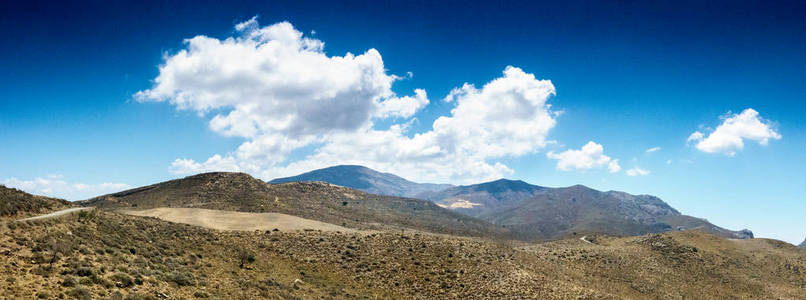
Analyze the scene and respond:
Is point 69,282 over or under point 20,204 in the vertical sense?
under

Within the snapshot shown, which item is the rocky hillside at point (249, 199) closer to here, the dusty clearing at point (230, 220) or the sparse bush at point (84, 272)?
the dusty clearing at point (230, 220)

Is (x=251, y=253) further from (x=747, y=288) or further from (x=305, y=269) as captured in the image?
(x=747, y=288)

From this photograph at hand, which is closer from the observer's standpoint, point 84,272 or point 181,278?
point 84,272

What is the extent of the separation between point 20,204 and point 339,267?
87.7 ft

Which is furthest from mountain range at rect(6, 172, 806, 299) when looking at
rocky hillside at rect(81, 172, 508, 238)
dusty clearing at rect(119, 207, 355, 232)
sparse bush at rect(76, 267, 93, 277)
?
rocky hillside at rect(81, 172, 508, 238)

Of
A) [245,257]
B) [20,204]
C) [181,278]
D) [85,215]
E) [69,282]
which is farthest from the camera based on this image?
[245,257]

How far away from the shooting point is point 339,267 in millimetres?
41250

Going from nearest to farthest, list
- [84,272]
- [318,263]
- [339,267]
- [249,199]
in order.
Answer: [84,272], [339,267], [318,263], [249,199]

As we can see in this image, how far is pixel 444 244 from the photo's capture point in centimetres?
5038

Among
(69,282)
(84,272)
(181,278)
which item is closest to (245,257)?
(181,278)

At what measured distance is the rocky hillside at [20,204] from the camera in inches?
1105

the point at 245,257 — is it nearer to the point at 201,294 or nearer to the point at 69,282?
the point at 201,294

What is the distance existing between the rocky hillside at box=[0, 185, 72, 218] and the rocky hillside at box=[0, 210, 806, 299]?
3352mm

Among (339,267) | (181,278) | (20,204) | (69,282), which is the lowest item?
(339,267)
